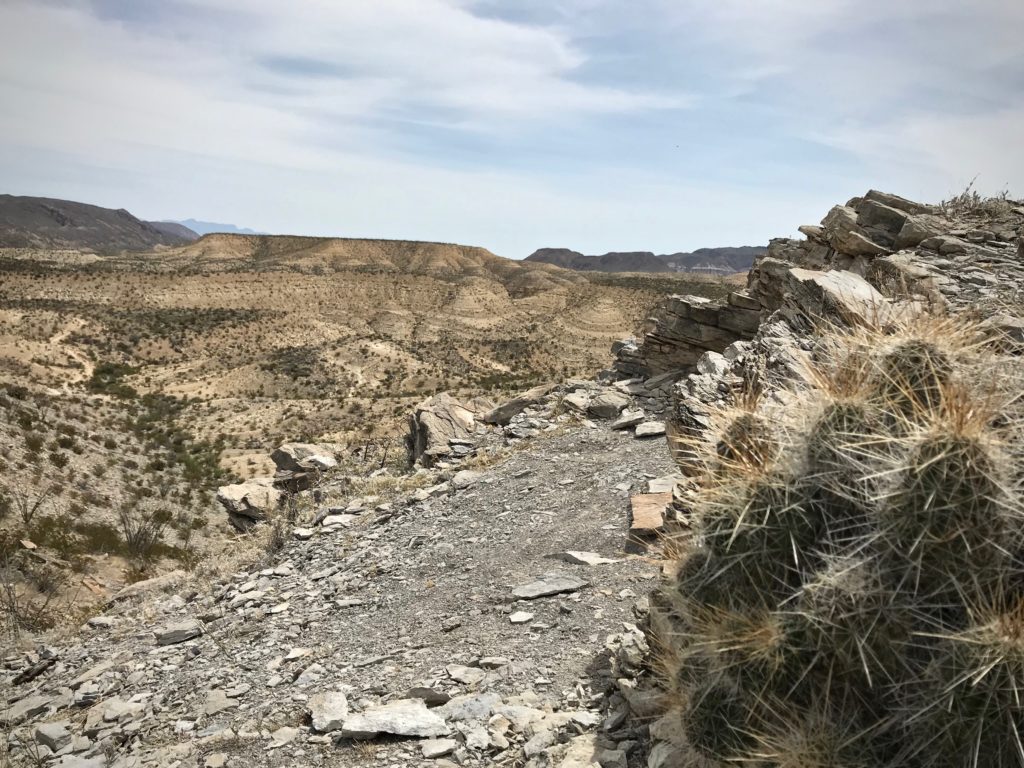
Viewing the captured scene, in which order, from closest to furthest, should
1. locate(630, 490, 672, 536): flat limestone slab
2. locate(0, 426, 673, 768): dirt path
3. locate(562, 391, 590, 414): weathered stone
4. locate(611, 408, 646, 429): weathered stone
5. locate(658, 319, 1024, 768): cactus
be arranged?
locate(658, 319, 1024, 768): cactus, locate(0, 426, 673, 768): dirt path, locate(630, 490, 672, 536): flat limestone slab, locate(611, 408, 646, 429): weathered stone, locate(562, 391, 590, 414): weathered stone

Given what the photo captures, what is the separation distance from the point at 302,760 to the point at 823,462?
396 centimetres

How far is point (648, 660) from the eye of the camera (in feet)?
13.9

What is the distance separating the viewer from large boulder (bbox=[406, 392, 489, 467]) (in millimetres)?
12133

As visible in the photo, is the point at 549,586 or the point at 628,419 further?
the point at 628,419

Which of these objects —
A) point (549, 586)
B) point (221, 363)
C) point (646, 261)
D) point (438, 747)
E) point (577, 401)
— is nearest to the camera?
point (438, 747)

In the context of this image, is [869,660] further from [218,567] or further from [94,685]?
[218,567]

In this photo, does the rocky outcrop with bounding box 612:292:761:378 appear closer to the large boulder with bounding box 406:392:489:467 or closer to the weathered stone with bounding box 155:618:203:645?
the large boulder with bounding box 406:392:489:467

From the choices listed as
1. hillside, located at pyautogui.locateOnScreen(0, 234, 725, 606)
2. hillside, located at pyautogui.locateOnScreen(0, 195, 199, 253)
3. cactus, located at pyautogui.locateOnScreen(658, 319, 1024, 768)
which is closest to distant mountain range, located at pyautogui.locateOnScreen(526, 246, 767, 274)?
hillside, located at pyautogui.locateOnScreen(0, 234, 725, 606)

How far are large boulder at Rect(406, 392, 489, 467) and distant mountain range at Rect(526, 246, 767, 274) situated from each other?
457ft

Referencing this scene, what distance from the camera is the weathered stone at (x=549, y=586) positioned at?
6109 mm

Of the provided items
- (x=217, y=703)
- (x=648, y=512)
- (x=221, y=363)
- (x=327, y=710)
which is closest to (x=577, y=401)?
(x=648, y=512)

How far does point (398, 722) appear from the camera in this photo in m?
4.61

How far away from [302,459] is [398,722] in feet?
36.6

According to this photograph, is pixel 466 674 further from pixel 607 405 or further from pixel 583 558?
pixel 607 405
